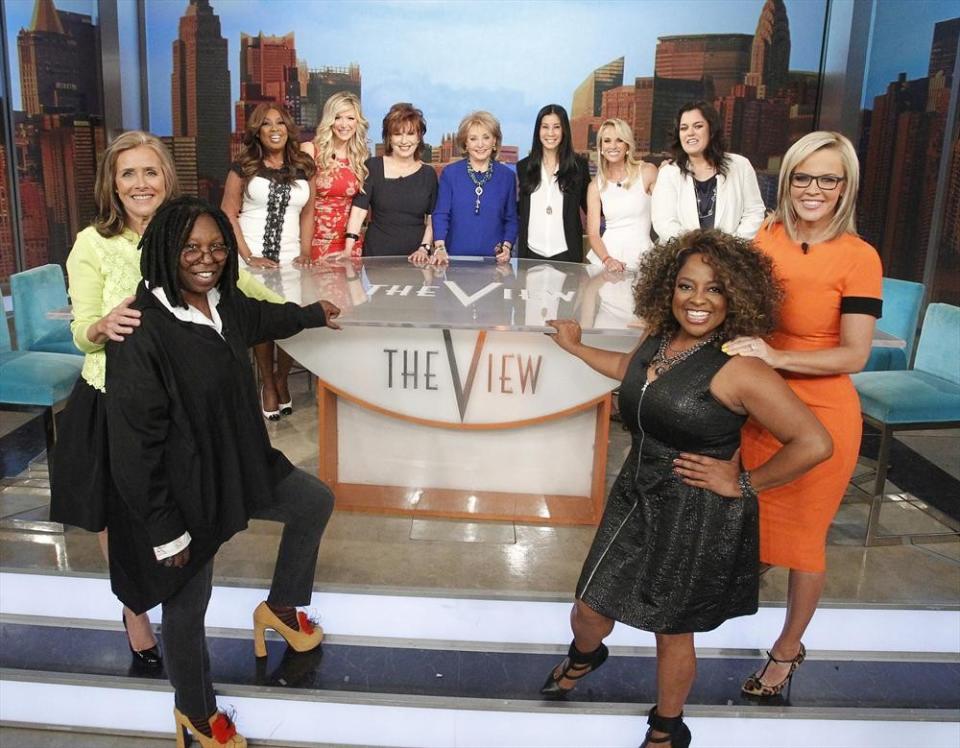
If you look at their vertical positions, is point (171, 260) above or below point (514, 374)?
above

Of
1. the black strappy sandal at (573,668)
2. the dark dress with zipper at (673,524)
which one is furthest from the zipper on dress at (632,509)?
the black strappy sandal at (573,668)

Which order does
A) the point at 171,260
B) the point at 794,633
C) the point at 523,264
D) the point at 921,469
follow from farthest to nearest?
1. the point at 921,469
2. the point at 523,264
3. the point at 794,633
4. the point at 171,260

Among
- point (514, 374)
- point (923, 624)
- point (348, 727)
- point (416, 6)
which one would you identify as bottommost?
point (348, 727)

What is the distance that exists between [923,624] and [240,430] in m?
2.21

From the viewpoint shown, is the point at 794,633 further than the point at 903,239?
No

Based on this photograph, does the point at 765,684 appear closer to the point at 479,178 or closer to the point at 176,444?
the point at 176,444

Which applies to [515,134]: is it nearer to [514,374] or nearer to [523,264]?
[523,264]

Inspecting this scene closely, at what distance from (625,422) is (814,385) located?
0.54 m

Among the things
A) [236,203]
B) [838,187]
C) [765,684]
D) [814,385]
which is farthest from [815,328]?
[236,203]

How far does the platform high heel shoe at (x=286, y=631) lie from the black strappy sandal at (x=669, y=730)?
1049 mm

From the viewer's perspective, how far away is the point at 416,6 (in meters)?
5.86

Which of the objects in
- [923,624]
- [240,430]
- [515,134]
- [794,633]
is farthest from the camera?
[515,134]

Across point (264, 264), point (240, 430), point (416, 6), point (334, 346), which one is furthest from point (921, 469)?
point (416, 6)

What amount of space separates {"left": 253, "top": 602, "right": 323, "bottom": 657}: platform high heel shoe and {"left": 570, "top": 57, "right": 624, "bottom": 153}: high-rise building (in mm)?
4135
